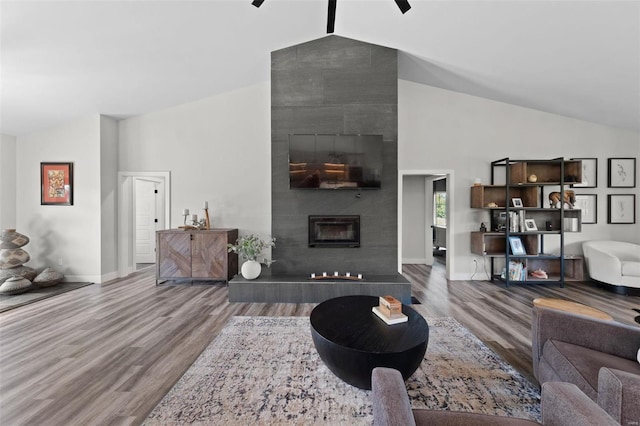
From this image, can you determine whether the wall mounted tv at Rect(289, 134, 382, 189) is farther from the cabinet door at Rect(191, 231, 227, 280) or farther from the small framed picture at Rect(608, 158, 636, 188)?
the small framed picture at Rect(608, 158, 636, 188)

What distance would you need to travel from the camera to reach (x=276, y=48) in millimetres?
4074

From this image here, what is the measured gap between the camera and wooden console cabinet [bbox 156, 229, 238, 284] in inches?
172

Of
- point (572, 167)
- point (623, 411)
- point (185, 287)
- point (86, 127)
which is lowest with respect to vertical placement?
point (185, 287)

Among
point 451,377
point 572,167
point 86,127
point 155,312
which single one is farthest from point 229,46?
point 572,167

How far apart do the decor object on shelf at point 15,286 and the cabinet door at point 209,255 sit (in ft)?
7.33

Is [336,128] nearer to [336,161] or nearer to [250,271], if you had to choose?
[336,161]

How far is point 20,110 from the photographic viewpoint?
13.0 feet

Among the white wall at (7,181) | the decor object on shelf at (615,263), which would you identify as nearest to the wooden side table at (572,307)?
the decor object on shelf at (615,263)

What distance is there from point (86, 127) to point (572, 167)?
8.09 m

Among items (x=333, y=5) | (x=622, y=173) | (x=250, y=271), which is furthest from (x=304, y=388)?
(x=622, y=173)

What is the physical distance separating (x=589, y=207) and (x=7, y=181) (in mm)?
9736

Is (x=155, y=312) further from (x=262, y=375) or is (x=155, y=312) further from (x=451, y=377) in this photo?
(x=451, y=377)

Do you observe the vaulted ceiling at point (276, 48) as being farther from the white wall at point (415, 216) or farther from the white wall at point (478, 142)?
the white wall at point (415, 216)

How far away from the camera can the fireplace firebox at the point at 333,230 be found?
4.09 metres
